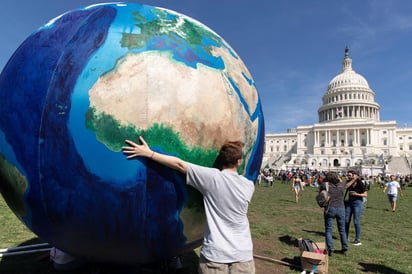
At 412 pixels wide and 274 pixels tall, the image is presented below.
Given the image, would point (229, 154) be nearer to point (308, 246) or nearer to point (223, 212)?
point (223, 212)

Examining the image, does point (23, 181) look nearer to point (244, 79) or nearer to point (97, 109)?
point (97, 109)

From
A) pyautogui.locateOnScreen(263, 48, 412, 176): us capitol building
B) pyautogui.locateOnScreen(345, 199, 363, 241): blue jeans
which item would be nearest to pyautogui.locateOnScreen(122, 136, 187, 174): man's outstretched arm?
pyautogui.locateOnScreen(345, 199, 363, 241): blue jeans

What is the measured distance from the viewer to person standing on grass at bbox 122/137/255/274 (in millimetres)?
2643

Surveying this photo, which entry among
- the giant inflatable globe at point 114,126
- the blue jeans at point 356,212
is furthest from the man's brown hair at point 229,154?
the blue jeans at point 356,212

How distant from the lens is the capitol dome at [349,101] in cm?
10631

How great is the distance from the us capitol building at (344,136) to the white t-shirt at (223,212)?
85.1 m

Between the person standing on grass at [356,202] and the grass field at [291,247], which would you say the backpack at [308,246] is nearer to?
the grass field at [291,247]

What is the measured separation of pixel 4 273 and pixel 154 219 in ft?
10.6

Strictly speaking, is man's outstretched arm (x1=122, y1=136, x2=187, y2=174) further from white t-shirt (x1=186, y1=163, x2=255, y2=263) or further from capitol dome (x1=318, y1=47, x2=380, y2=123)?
capitol dome (x1=318, y1=47, x2=380, y2=123)

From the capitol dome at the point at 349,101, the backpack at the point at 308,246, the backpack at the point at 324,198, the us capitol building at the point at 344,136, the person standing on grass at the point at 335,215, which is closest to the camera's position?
the backpack at the point at 308,246

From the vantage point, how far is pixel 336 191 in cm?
710

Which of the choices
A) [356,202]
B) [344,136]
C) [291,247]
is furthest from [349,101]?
[291,247]

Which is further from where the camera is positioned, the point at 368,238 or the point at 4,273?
the point at 368,238

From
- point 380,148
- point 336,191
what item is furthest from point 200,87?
point 380,148
